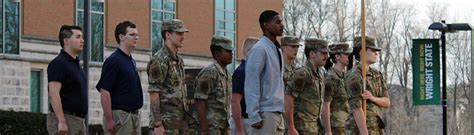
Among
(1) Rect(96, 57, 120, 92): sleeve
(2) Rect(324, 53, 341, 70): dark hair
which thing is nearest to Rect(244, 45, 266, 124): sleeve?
(1) Rect(96, 57, 120, 92): sleeve

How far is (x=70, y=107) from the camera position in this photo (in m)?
12.8

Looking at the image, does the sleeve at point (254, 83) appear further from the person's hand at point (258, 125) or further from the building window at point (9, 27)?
the building window at point (9, 27)

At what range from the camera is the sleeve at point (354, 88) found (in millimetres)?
16219

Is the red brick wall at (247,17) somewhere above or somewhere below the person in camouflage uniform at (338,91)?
above

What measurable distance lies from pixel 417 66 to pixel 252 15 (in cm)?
1763

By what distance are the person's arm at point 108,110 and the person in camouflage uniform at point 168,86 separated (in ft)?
1.71

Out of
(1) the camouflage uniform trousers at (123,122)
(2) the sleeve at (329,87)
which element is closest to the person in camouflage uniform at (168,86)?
(1) the camouflage uniform trousers at (123,122)

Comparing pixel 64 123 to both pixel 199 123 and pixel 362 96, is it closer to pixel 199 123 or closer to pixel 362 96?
pixel 199 123

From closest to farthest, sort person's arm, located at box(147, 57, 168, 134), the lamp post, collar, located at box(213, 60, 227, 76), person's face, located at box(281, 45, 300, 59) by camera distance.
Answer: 1. person's arm, located at box(147, 57, 168, 134)
2. person's face, located at box(281, 45, 300, 59)
3. collar, located at box(213, 60, 227, 76)
4. the lamp post

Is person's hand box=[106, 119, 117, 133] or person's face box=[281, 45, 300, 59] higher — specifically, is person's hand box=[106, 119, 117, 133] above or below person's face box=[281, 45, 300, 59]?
below

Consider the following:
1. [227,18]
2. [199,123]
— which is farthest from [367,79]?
[227,18]

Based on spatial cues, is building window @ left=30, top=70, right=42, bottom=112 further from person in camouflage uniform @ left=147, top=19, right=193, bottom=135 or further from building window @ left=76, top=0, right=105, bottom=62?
person in camouflage uniform @ left=147, top=19, right=193, bottom=135

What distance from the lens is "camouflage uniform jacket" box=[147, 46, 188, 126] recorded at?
13375 millimetres

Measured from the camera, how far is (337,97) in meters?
16.5
